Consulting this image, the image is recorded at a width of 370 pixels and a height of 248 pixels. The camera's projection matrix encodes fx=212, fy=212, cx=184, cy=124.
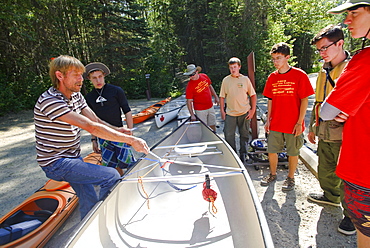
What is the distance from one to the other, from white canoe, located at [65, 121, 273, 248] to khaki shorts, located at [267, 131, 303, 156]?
599 mm

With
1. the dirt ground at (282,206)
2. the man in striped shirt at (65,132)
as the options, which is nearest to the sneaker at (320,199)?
the dirt ground at (282,206)

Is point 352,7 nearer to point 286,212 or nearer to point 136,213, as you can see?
point 286,212

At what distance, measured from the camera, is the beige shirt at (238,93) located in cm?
359

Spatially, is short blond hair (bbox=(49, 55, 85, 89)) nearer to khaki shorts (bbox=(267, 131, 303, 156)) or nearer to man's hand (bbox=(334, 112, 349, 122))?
man's hand (bbox=(334, 112, 349, 122))

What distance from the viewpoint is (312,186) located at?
2.94 m

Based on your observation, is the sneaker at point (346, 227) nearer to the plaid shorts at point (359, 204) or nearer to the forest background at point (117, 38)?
the plaid shorts at point (359, 204)

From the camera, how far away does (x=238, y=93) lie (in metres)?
3.59

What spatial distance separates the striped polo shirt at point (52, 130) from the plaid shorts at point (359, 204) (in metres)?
2.14

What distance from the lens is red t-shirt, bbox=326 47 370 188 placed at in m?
1.13

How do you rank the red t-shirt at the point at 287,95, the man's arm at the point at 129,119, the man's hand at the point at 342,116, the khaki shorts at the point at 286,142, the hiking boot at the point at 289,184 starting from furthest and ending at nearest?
the man's arm at the point at 129,119
the hiking boot at the point at 289,184
the khaki shorts at the point at 286,142
the red t-shirt at the point at 287,95
the man's hand at the point at 342,116

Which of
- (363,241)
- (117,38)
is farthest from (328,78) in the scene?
(117,38)

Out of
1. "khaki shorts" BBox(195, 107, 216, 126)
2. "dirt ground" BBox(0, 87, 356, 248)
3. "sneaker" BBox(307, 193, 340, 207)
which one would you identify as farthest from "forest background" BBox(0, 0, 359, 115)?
"sneaker" BBox(307, 193, 340, 207)

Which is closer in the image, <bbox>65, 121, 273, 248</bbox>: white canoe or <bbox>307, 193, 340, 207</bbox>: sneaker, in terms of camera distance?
<bbox>65, 121, 273, 248</bbox>: white canoe

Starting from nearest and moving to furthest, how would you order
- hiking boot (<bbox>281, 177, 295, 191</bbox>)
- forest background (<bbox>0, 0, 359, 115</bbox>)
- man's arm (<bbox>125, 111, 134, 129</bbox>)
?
hiking boot (<bbox>281, 177, 295, 191</bbox>)
man's arm (<bbox>125, 111, 134, 129</bbox>)
forest background (<bbox>0, 0, 359, 115</bbox>)
